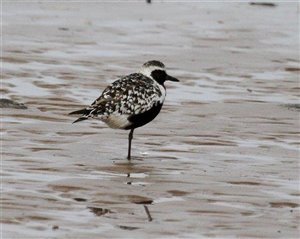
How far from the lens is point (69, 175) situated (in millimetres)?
12148

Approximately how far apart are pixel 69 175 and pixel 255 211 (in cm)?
211

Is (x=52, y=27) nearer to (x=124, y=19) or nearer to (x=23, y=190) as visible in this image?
(x=124, y=19)

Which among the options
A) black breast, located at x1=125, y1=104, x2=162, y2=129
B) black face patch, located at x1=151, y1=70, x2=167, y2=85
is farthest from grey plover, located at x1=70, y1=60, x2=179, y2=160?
black face patch, located at x1=151, y1=70, x2=167, y2=85

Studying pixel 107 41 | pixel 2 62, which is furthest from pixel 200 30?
pixel 2 62

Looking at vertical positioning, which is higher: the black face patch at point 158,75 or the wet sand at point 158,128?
the black face patch at point 158,75

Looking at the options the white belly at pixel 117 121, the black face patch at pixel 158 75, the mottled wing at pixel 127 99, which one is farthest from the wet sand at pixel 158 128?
the black face patch at pixel 158 75

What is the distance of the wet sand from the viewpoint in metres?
10.6

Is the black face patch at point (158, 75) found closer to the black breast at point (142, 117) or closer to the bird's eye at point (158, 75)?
the bird's eye at point (158, 75)

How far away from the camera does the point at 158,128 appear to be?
15.2 meters

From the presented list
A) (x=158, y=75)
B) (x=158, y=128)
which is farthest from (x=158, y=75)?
(x=158, y=128)

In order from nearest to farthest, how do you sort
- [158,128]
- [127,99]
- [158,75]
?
[127,99] < [158,75] < [158,128]

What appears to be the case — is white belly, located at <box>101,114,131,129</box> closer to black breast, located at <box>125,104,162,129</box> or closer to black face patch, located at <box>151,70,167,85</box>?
black breast, located at <box>125,104,162,129</box>

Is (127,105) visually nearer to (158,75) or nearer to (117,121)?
(117,121)

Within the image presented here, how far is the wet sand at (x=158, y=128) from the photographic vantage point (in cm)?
1060
